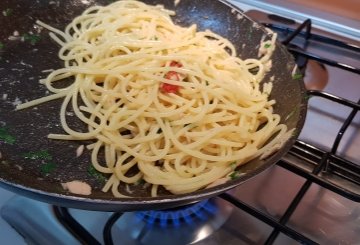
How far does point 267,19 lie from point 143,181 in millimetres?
693

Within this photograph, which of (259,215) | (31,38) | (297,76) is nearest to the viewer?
(259,215)

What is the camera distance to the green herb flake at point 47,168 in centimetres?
72

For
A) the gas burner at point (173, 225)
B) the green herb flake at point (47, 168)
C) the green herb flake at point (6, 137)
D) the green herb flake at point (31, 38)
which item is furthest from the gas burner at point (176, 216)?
the green herb flake at point (31, 38)

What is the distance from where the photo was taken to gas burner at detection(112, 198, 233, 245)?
689 millimetres

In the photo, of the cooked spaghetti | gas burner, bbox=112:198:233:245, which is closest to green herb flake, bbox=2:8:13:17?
the cooked spaghetti

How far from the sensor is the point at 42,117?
831 mm

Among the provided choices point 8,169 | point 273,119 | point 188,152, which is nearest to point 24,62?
point 8,169

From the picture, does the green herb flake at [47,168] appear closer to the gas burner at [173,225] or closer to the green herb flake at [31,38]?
the gas burner at [173,225]

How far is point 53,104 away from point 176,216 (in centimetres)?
36

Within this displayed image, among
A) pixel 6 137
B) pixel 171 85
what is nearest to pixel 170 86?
pixel 171 85

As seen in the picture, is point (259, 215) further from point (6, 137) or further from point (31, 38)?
point (31, 38)

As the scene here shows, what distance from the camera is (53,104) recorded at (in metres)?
0.87

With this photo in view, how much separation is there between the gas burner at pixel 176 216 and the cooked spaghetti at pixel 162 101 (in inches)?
1.9

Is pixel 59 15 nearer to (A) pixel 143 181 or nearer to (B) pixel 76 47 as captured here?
(B) pixel 76 47
